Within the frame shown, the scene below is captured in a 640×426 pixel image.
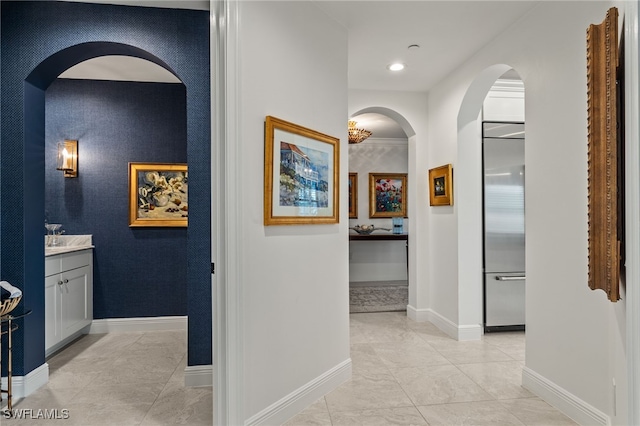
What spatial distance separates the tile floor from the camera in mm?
2209

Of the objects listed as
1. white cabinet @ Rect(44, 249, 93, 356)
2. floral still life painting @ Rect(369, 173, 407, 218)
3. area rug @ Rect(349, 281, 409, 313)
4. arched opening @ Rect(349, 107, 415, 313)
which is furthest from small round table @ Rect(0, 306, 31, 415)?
floral still life painting @ Rect(369, 173, 407, 218)

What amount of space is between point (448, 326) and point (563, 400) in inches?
59.9

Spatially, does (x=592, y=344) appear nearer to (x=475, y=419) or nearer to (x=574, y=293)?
(x=574, y=293)

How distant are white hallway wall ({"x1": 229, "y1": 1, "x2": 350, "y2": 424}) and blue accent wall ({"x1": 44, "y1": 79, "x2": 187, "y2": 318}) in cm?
200

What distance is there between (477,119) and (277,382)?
304 cm

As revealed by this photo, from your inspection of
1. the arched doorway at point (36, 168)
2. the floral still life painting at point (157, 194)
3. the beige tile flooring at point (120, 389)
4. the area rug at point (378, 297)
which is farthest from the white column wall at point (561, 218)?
the floral still life painting at point (157, 194)

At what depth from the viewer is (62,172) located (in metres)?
3.79

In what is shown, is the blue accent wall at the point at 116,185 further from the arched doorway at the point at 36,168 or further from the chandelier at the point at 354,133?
the chandelier at the point at 354,133

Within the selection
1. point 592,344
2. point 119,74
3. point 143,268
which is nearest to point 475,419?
point 592,344

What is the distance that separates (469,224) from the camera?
3.62 meters

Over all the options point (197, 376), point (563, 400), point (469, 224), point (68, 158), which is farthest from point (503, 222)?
point (68, 158)

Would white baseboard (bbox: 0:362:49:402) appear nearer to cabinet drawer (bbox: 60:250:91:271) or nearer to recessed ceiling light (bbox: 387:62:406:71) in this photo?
cabinet drawer (bbox: 60:250:91:271)

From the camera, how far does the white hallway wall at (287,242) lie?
1963 millimetres

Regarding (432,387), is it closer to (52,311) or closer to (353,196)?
(52,311)
